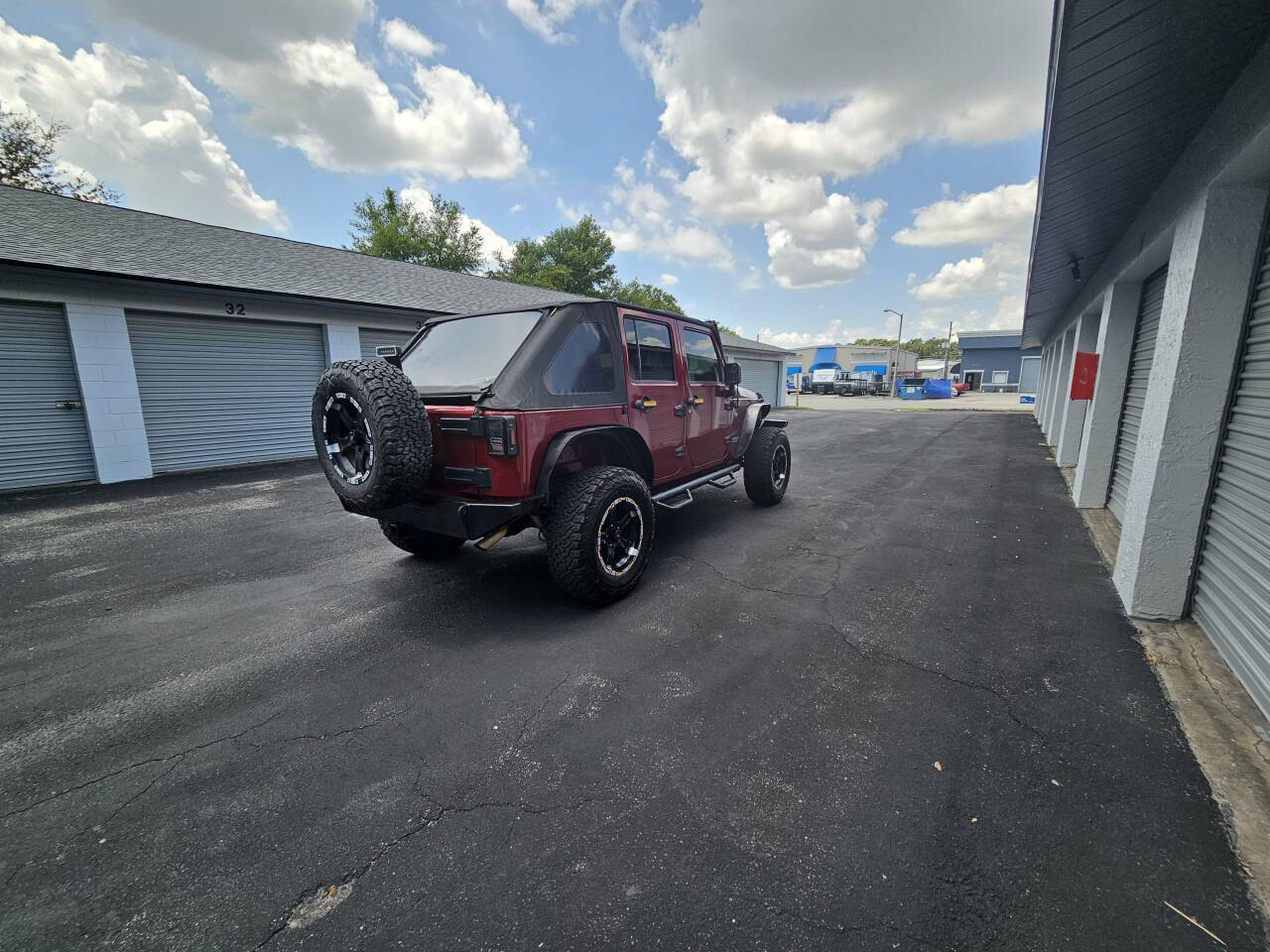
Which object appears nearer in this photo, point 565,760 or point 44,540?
point 565,760

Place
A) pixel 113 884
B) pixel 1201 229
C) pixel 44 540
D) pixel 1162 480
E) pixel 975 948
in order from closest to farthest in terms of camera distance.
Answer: pixel 975 948
pixel 113 884
pixel 1201 229
pixel 1162 480
pixel 44 540

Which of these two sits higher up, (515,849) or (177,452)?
(177,452)

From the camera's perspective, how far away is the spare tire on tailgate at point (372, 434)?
2.82 m

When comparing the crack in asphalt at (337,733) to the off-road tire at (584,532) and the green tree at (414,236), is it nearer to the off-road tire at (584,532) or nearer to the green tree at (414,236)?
the off-road tire at (584,532)

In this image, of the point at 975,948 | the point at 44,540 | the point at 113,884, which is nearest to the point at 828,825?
the point at 975,948

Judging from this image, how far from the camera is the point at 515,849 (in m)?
1.71

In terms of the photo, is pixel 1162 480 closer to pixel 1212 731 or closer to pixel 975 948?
pixel 1212 731

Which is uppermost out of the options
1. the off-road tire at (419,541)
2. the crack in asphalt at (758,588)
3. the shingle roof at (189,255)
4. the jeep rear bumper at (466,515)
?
the shingle roof at (189,255)

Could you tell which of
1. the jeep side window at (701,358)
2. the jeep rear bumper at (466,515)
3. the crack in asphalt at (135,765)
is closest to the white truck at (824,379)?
the jeep side window at (701,358)

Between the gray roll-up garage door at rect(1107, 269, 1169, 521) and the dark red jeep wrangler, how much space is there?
4.72m

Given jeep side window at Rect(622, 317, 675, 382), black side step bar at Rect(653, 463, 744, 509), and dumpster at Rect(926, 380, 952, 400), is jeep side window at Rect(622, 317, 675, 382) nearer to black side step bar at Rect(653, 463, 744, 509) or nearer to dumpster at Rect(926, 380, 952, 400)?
Answer: black side step bar at Rect(653, 463, 744, 509)

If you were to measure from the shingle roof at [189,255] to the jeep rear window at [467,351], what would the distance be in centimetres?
454

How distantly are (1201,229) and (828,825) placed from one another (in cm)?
394

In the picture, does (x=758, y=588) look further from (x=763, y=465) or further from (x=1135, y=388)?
(x=1135, y=388)
